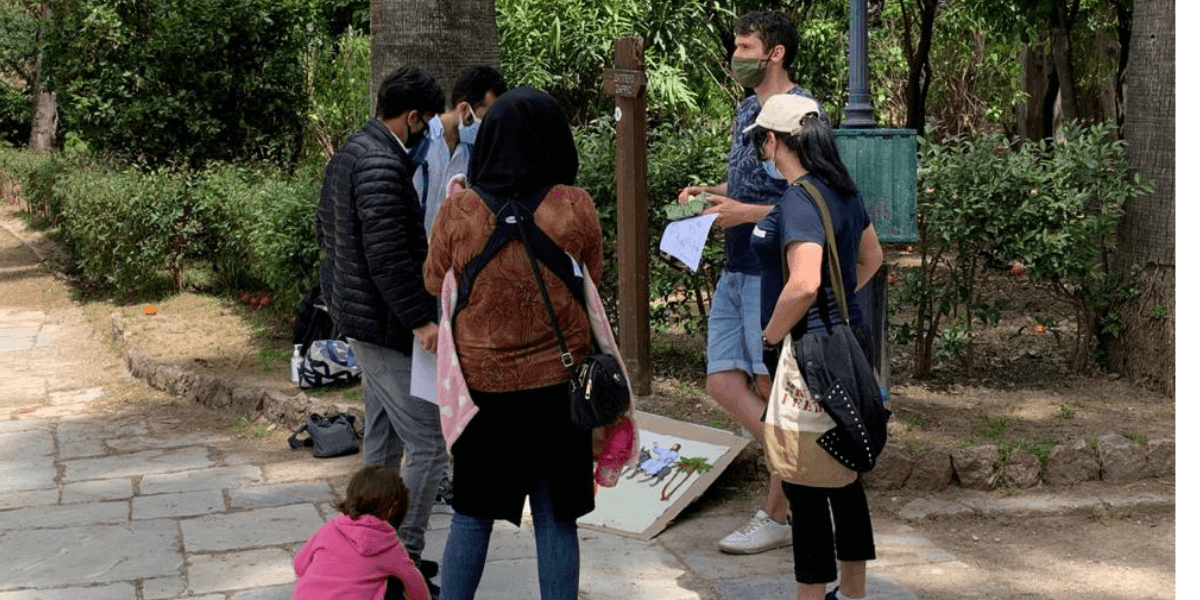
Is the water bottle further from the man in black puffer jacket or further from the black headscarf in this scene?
the black headscarf

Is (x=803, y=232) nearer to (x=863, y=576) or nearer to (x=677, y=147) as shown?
(x=863, y=576)

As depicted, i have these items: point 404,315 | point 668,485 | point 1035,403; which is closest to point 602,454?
point 404,315

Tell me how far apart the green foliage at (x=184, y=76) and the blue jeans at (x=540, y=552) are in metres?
9.64

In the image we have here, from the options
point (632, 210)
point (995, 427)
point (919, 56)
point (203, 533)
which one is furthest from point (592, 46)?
point (203, 533)

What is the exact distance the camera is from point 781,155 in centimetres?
460

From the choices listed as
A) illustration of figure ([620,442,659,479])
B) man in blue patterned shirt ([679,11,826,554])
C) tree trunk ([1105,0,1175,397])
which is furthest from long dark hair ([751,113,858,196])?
tree trunk ([1105,0,1175,397])

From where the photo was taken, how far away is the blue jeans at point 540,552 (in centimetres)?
436

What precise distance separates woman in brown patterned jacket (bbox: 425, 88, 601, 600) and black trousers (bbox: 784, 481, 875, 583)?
0.73 metres

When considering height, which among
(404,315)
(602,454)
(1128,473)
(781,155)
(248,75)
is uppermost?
(248,75)

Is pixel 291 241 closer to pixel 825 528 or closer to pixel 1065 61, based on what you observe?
pixel 825 528

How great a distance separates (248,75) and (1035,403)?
8930 mm

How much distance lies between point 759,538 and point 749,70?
1.82m

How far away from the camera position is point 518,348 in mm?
4258

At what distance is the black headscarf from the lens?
165 inches
